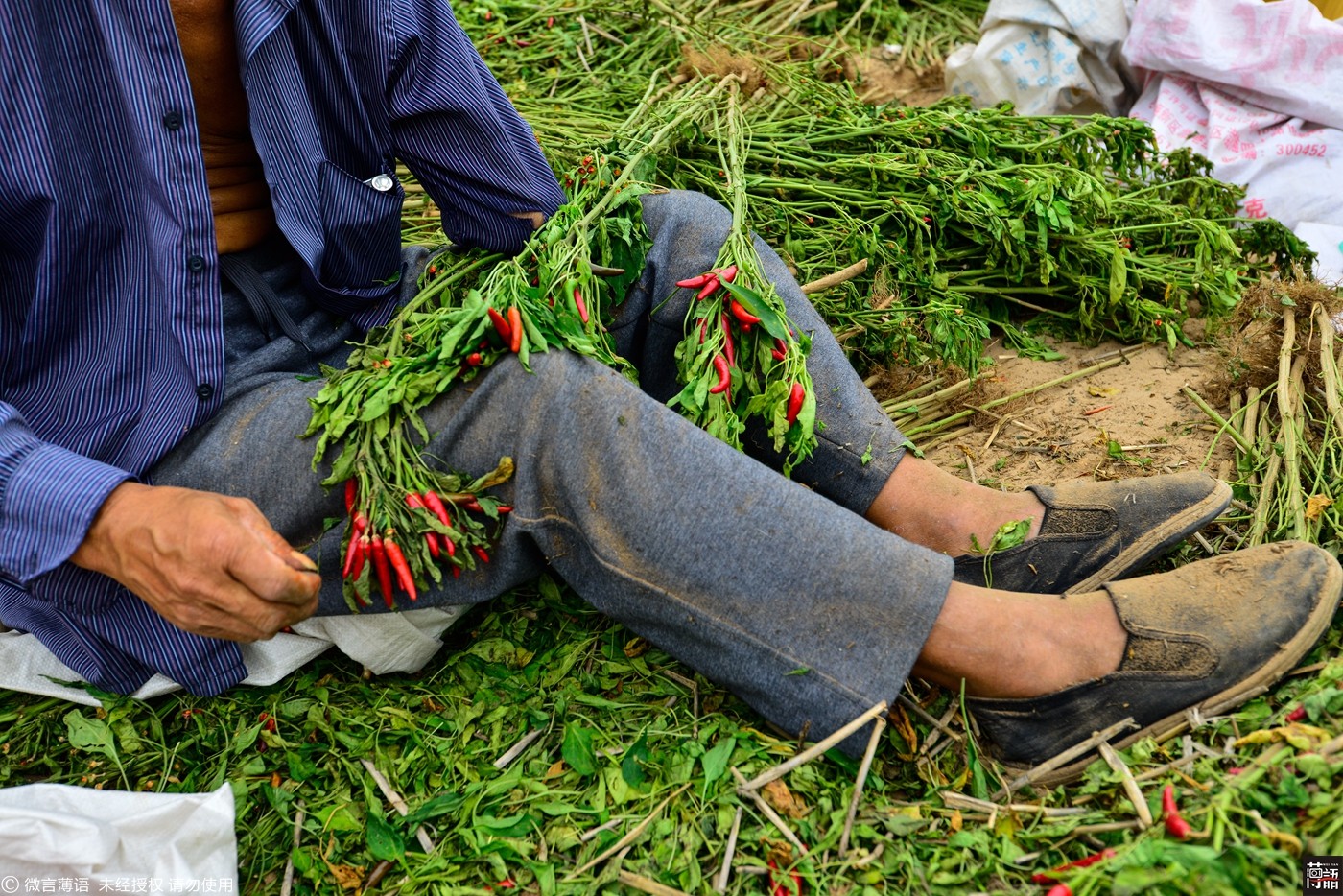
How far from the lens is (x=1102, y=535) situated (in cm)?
178

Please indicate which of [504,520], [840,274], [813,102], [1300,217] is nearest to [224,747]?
[504,520]

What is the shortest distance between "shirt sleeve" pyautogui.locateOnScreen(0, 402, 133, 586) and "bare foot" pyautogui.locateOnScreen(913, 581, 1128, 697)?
1.21 meters

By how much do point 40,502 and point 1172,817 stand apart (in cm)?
160

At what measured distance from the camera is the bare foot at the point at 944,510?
182 centimetres

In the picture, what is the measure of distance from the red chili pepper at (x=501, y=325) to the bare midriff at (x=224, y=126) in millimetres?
510

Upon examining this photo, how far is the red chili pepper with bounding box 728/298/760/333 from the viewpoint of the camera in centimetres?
175

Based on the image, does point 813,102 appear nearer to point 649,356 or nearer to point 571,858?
point 649,356

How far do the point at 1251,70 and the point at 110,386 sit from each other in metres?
3.06

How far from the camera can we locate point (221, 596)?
52.7 inches

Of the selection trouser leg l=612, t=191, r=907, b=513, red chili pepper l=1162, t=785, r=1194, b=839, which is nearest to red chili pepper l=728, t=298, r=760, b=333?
trouser leg l=612, t=191, r=907, b=513

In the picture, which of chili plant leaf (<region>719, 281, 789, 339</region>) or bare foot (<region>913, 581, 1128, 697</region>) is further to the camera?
chili plant leaf (<region>719, 281, 789, 339</region>)

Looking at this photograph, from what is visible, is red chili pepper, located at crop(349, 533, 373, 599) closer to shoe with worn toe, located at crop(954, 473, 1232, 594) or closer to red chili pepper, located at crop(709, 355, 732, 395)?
red chili pepper, located at crop(709, 355, 732, 395)

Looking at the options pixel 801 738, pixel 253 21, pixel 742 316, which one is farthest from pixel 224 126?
pixel 801 738

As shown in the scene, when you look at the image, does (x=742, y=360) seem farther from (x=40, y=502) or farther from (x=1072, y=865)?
(x=40, y=502)
